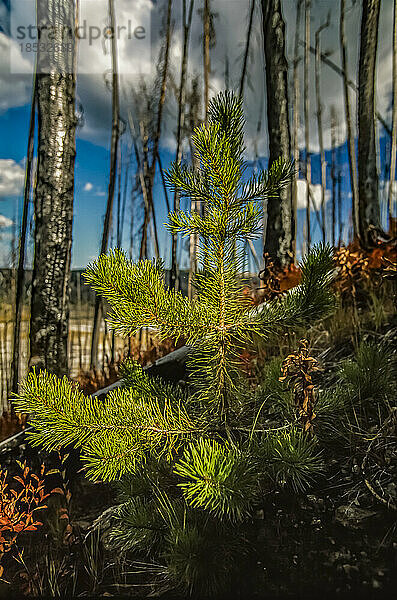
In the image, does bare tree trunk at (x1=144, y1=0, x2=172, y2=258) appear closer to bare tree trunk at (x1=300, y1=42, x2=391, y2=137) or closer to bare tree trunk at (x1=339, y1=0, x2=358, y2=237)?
bare tree trunk at (x1=300, y1=42, x2=391, y2=137)

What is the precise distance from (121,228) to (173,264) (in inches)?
21.2

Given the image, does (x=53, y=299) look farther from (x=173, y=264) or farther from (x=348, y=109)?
(x=348, y=109)

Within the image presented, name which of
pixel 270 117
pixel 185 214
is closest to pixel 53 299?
pixel 185 214

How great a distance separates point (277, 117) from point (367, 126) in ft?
1.70

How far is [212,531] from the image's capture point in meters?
1.05

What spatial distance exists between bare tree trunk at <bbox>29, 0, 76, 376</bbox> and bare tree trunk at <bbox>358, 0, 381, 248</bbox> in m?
1.49

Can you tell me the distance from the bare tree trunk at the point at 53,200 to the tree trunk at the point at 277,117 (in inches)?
39.4

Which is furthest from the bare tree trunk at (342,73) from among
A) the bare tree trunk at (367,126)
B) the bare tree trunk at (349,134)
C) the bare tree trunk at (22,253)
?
the bare tree trunk at (22,253)

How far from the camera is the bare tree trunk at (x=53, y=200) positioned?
5.77ft

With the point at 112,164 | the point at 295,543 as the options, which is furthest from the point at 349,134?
the point at 295,543

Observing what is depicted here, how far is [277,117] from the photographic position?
2.22 metres

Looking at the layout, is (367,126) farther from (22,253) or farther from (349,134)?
(22,253)

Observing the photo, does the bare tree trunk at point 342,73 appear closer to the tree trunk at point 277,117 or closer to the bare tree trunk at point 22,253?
the tree trunk at point 277,117

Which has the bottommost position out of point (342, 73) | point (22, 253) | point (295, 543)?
point (295, 543)
